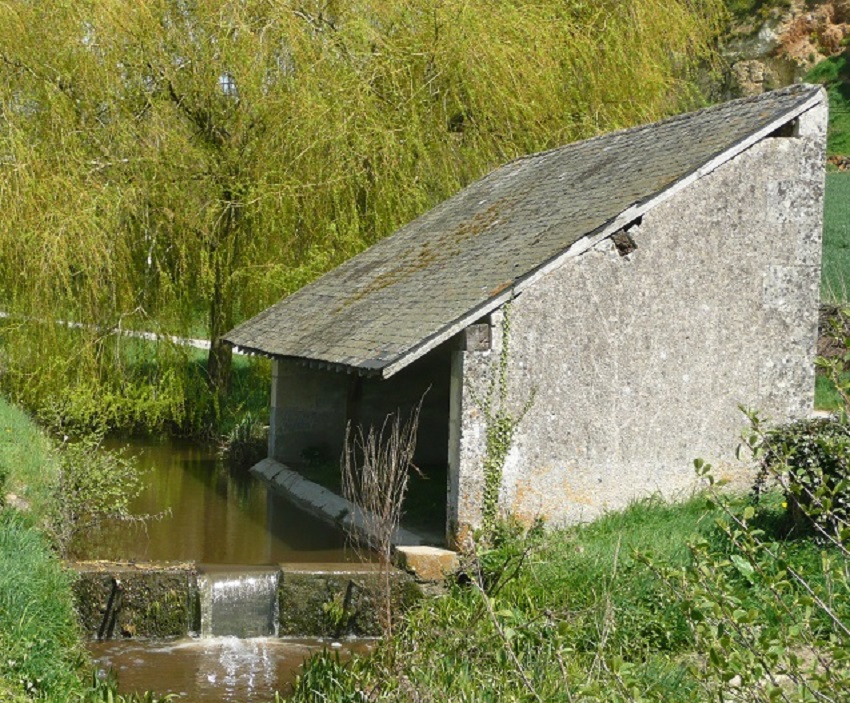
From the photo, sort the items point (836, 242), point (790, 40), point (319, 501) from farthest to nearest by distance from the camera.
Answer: point (790, 40), point (836, 242), point (319, 501)

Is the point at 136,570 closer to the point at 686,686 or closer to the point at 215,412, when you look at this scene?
the point at 686,686

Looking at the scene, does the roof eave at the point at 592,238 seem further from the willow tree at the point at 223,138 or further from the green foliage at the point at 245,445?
the willow tree at the point at 223,138

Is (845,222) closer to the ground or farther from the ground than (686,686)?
farther from the ground

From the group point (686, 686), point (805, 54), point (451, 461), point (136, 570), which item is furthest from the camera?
point (805, 54)

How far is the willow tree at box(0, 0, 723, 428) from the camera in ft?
52.9

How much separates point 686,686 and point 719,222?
532 cm

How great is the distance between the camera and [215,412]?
17.5m

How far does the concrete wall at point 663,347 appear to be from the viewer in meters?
10.3

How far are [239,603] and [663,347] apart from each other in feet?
14.1

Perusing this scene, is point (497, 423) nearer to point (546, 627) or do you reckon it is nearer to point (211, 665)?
point (546, 627)

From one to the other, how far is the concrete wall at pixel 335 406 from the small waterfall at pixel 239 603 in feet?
17.9

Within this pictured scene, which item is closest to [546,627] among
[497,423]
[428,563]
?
[428,563]

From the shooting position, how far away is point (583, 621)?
25.2 feet

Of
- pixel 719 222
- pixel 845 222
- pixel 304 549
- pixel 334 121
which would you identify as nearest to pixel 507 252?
pixel 719 222
